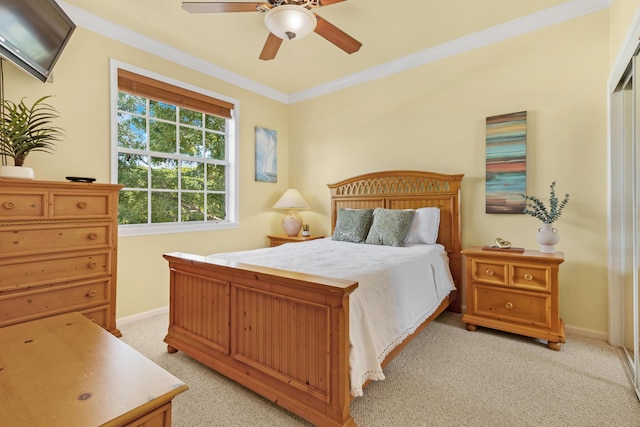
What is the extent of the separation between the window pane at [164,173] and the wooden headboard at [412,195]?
1.96 metres

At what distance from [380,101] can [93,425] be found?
393cm

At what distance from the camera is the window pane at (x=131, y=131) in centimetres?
318

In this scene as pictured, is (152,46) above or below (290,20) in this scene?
above

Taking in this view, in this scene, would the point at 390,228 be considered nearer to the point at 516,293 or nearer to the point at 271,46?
the point at 516,293

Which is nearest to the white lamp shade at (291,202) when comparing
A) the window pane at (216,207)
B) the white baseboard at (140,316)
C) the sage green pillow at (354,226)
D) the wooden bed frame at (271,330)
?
the window pane at (216,207)

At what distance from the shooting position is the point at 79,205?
234cm

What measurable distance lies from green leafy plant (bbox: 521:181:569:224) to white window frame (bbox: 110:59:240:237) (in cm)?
327

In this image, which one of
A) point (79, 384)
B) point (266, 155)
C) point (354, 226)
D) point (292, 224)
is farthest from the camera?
point (266, 155)

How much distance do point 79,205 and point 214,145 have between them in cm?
191

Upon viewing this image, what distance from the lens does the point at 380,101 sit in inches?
154

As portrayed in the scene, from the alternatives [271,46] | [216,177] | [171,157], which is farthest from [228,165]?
[271,46]

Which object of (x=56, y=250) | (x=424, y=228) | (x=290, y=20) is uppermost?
(x=290, y=20)

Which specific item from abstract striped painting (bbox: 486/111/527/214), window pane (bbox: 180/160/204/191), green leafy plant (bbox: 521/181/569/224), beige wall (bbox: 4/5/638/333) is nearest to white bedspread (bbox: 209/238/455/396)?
abstract striped painting (bbox: 486/111/527/214)

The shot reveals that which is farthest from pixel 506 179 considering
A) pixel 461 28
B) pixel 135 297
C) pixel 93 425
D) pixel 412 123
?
pixel 135 297
